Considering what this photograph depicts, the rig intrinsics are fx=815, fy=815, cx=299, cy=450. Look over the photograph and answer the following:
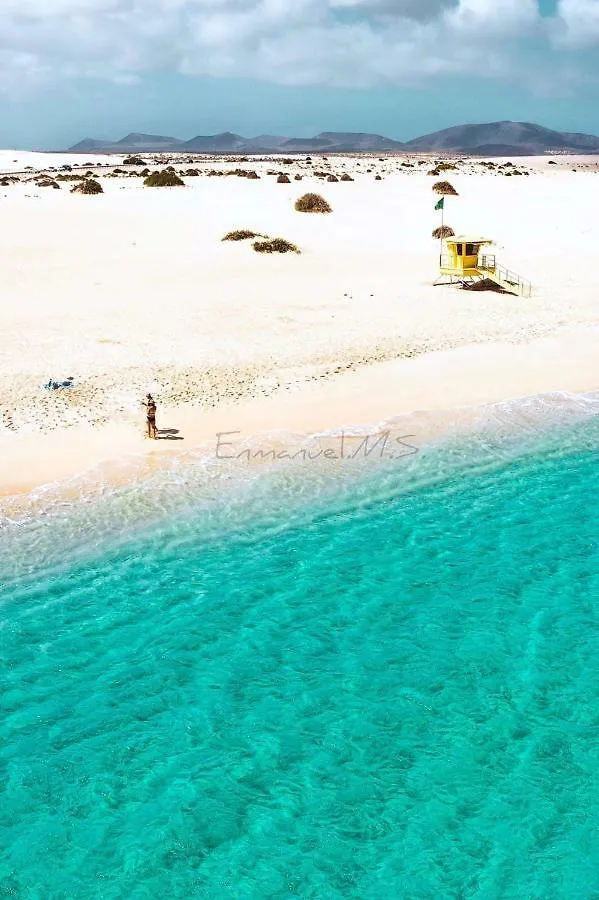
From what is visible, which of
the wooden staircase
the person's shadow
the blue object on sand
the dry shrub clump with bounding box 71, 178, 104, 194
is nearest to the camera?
→ the person's shadow

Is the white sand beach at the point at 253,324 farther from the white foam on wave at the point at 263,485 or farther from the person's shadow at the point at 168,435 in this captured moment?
the white foam on wave at the point at 263,485

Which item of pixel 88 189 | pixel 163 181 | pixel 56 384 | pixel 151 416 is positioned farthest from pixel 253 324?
pixel 163 181

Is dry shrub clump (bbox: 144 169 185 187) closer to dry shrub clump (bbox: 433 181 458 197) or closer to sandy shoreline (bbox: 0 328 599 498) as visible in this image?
dry shrub clump (bbox: 433 181 458 197)

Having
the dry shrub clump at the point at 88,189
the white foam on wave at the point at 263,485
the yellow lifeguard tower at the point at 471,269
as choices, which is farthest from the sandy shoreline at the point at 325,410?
the dry shrub clump at the point at 88,189

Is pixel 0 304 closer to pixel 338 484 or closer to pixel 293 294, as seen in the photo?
pixel 293 294

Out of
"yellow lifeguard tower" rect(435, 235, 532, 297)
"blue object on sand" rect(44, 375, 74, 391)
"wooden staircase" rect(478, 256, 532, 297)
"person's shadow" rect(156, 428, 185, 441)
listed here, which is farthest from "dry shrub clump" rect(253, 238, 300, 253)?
"person's shadow" rect(156, 428, 185, 441)

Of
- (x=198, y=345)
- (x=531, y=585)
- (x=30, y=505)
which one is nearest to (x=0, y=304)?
(x=198, y=345)

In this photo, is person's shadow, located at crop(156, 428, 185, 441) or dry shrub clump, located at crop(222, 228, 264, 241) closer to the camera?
person's shadow, located at crop(156, 428, 185, 441)
